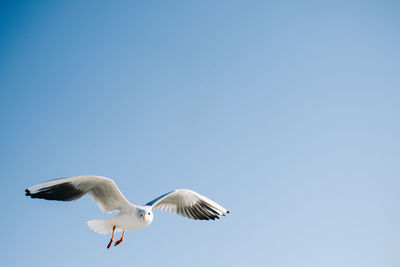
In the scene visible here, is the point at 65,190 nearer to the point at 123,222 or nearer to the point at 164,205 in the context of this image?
the point at 123,222

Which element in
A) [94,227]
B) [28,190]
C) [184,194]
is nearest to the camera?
[28,190]

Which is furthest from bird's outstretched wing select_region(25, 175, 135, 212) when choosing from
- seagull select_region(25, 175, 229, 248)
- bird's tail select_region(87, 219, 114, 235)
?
bird's tail select_region(87, 219, 114, 235)

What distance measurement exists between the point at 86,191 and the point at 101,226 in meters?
0.81

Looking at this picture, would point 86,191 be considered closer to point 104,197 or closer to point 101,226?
point 104,197

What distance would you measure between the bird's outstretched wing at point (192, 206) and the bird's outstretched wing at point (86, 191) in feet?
4.17

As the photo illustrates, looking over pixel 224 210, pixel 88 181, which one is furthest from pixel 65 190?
pixel 224 210

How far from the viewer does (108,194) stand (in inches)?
264

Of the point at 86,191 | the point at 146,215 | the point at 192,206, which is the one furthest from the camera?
the point at 192,206

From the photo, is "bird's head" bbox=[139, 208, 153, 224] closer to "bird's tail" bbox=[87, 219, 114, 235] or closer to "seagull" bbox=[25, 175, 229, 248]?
"seagull" bbox=[25, 175, 229, 248]

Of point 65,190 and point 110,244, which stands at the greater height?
point 65,190

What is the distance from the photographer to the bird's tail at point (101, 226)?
684 centimetres

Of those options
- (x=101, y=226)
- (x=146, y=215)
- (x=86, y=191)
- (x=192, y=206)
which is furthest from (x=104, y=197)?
(x=192, y=206)

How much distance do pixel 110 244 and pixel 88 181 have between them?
4.07 ft

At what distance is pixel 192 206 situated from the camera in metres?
7.95
